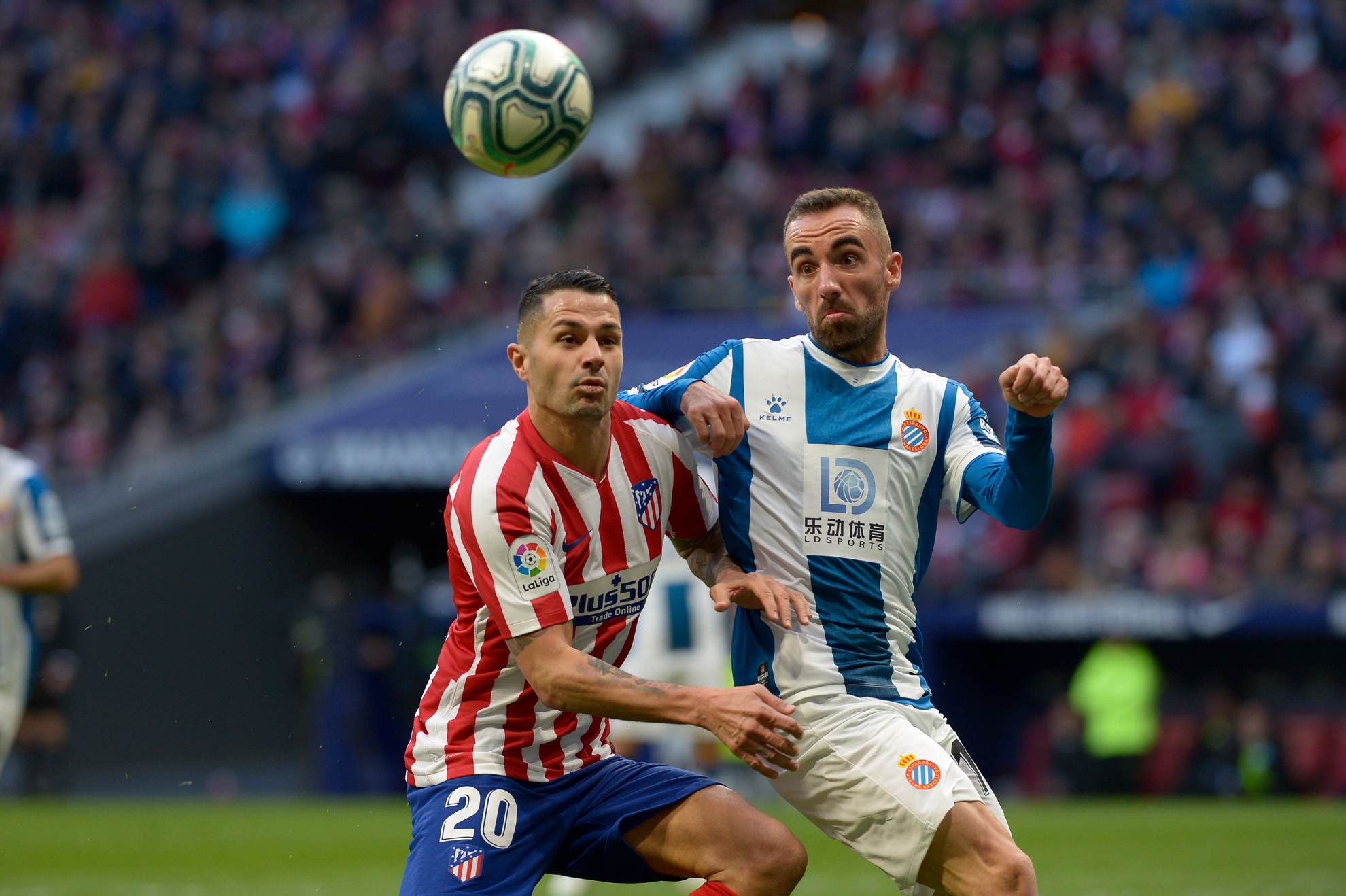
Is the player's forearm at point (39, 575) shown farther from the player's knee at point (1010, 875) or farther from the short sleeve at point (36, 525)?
the player's knee at point (1010, 875)

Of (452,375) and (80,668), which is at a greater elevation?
(452,375)

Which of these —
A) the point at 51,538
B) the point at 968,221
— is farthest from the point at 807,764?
the point at 968,221

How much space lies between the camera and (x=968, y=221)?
61.9ft

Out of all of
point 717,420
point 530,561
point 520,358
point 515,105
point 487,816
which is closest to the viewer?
point 530,561

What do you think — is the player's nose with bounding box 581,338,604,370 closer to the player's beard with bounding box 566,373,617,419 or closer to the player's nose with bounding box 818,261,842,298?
the player's beard with bounding box 566,373,617,419

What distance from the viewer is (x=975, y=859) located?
Result: 4547mm

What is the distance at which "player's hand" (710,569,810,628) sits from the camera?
15.3ft

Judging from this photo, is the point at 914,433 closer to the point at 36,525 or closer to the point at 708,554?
the point at 708,554

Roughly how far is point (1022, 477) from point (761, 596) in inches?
32.2

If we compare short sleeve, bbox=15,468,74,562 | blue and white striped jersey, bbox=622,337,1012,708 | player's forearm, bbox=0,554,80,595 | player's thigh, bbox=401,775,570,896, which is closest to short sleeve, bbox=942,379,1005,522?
blue and white striped jersey, bbox=622,337,1012,708

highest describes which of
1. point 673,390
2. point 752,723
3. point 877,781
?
point 673,390

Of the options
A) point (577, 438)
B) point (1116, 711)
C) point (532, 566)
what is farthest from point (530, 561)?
point (1116, 711)

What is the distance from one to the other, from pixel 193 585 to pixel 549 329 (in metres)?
15.2

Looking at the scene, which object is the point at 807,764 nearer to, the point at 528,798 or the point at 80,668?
the point at 528,798
